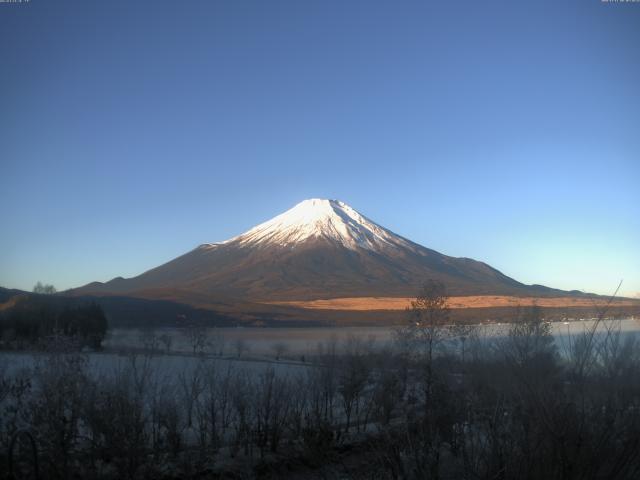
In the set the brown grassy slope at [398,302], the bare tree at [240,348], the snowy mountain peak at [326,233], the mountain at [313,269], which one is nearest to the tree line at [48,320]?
the bare tree at [240,348]

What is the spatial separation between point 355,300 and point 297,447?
100783 mm

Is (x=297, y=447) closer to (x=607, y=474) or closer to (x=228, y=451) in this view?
(x=228, y=451)

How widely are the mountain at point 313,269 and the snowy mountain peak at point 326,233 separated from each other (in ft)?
1.02

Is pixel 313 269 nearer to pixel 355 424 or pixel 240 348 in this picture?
pixel 240 348

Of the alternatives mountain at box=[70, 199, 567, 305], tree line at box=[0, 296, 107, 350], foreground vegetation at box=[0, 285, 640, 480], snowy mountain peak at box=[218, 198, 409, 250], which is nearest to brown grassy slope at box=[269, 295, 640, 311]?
mountain at box=[70, 199, 567, 305]

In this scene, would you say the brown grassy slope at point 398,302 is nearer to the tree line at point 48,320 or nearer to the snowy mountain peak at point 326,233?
the snowy mountain peak at point 326,233

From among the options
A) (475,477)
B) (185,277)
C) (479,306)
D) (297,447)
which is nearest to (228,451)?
(297,447)

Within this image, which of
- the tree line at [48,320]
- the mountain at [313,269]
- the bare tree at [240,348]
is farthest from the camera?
the mountain at [313,269]

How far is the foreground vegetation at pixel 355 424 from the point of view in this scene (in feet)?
17.6

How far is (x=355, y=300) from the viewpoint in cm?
11606

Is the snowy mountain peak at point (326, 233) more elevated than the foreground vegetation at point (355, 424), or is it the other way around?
the snowy mountain peak at point (326, 233)

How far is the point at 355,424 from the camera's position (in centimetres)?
2091

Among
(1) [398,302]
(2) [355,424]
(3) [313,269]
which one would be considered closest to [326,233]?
(3) [313,269]

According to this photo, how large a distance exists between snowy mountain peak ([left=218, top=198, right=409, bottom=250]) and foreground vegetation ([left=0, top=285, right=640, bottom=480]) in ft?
497
